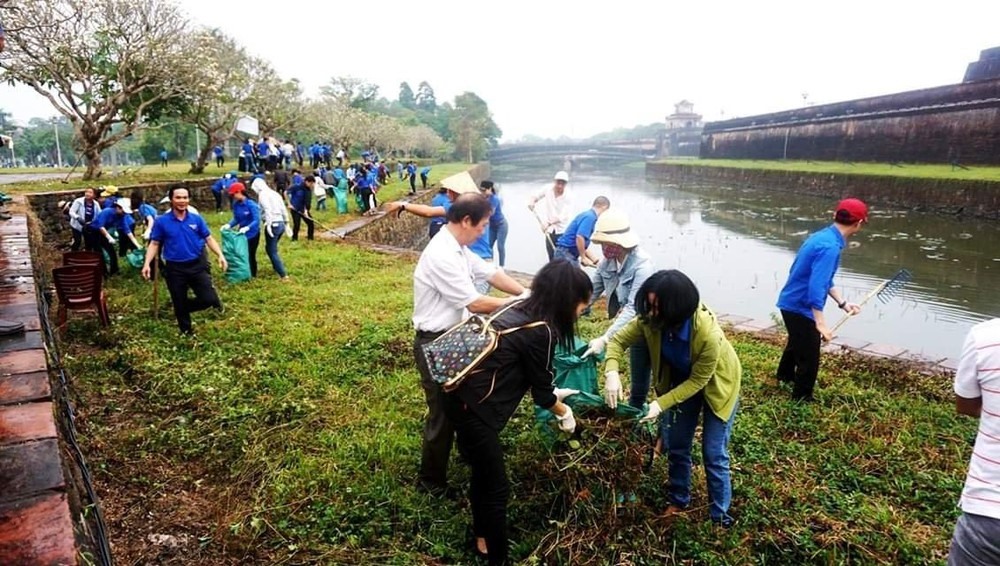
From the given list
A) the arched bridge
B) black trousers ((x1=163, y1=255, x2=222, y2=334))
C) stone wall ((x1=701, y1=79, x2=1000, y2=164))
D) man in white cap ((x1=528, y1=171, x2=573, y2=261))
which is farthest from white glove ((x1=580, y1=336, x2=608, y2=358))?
the arched bridge

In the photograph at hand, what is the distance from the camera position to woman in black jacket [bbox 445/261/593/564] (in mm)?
2195

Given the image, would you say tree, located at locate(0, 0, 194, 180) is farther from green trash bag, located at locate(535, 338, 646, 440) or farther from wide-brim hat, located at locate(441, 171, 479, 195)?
green trash bag, located at locate(535, 338, 646, 440)

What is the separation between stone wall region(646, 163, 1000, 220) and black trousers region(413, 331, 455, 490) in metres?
19.9

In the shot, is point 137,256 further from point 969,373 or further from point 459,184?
point 969,373

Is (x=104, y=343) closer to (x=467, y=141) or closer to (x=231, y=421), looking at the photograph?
(x=231, y=421)

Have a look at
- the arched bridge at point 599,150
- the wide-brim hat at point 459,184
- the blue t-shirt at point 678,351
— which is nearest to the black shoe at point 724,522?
the blue t-shirt at point 678,351

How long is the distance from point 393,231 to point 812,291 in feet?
42.8

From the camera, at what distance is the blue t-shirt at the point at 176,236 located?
5020 millimetres

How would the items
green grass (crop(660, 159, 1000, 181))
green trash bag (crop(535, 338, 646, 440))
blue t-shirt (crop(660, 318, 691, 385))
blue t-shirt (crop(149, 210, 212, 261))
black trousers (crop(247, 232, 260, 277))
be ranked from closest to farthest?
1. blue t-shirt (crop(660, 318, 691, 385))
2. green trash bag (crop(535, 338, 646, 440))
3. blue t-shirt (crop(149, 210, 212, 261))
4. black trousers (crop(247, 232, 260, 277))
5. green grass (crop(660, 159, 1000, 181))

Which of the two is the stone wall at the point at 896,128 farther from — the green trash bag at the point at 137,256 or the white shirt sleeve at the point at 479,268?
the green trash bag at the point at 137,256

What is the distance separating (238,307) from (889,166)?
89.3ft

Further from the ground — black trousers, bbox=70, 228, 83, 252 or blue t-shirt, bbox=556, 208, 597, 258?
blue t-shirt, bbox=556, 208, 597, 258

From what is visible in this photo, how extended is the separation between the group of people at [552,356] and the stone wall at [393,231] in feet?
30.4

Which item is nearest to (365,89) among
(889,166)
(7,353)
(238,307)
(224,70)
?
(224,70)
